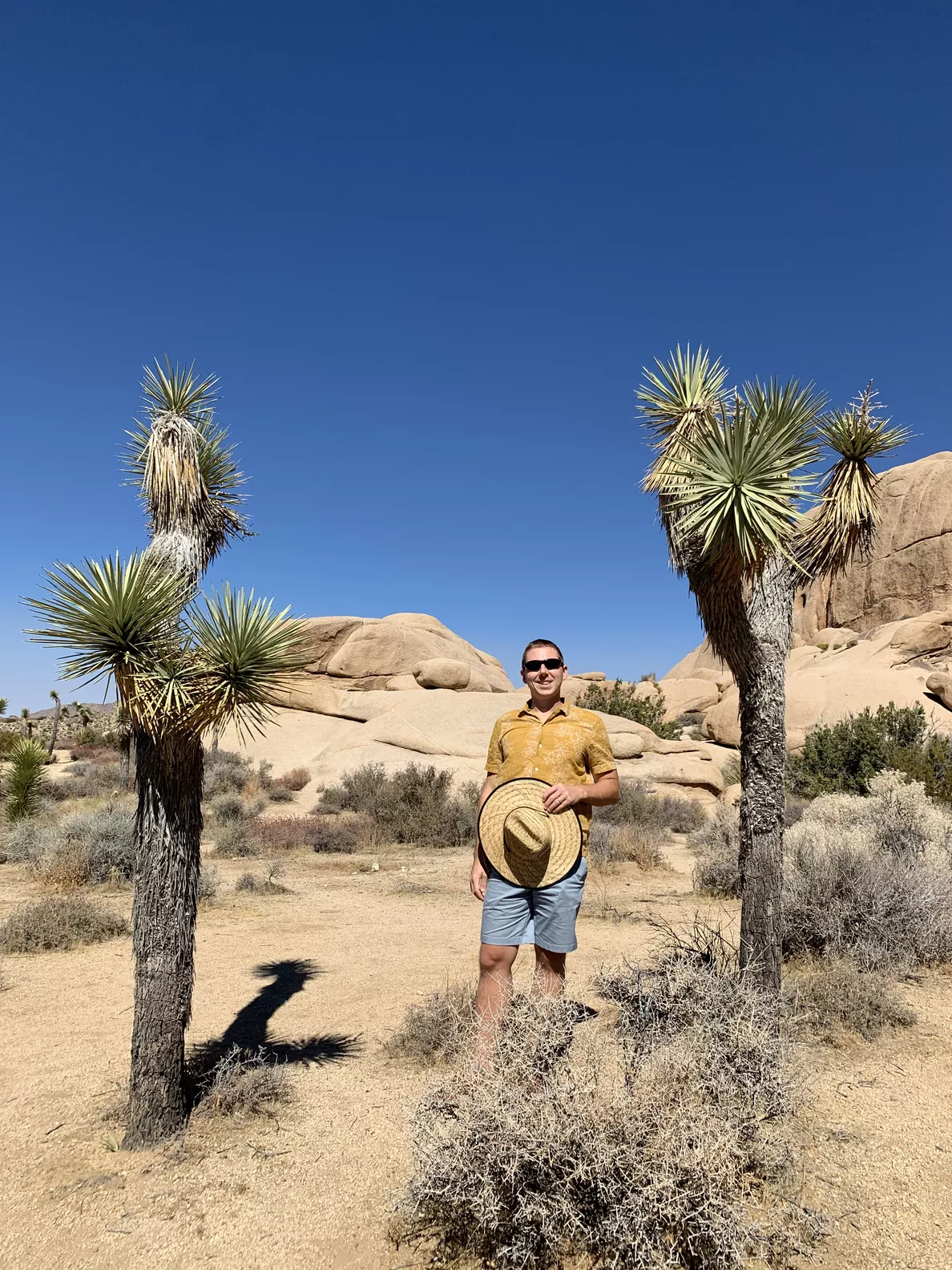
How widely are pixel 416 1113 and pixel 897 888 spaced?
5127 millimetres

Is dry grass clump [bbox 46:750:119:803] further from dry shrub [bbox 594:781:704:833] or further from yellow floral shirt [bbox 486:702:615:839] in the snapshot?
yellow floral shirt [bbox 486:702:615:839]

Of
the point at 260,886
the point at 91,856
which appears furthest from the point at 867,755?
the point at 91,856

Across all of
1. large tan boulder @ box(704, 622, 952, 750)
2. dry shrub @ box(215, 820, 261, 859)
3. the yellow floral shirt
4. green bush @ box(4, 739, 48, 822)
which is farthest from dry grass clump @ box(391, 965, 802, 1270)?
large tan boulder @ box(704, 622, 952, 750)

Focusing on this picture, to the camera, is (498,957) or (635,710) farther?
(635,710)

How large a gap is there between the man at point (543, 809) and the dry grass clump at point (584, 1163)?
1.37 feet

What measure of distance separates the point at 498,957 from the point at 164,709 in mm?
1927

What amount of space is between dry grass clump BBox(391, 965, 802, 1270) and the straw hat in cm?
57

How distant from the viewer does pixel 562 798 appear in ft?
11.1

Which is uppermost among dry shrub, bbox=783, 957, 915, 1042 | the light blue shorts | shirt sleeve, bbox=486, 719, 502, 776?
shirt sleeve, bbox=486, 719, 502, 776

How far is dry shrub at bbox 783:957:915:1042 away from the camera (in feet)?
15.9

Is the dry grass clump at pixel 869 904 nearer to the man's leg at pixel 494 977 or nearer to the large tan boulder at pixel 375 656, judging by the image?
the man's leg at pixel 494 977

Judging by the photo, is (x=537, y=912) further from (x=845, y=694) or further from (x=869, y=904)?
(x=845, y=694)

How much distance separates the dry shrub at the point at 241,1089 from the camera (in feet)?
13.0

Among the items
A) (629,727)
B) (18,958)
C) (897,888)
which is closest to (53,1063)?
(18,958)
